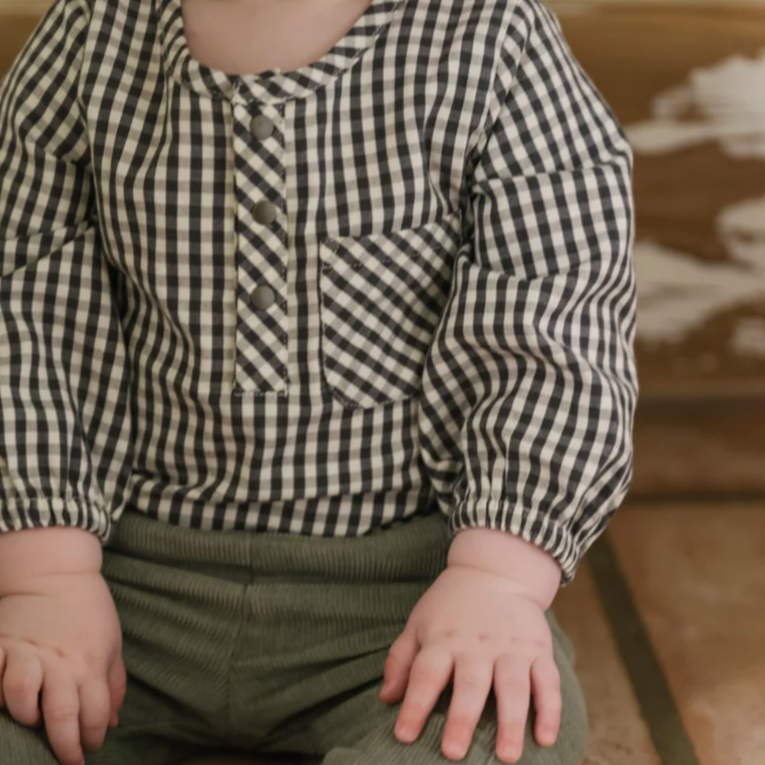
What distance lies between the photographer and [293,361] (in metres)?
0.60

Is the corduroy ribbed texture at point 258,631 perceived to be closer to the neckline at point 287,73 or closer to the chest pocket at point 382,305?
the chest pocket at point 382,305

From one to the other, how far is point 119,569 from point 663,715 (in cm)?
33

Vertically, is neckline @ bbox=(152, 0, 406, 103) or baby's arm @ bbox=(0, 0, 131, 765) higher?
neckline @ bbox=(152, 0, 406, 103)

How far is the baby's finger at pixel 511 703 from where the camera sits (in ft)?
1.66

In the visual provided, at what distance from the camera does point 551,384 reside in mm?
577

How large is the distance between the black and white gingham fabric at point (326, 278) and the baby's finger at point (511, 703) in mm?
66

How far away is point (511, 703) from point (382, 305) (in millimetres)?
222

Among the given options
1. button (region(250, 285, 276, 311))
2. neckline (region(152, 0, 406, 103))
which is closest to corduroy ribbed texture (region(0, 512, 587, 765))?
button (region(250, 285, 276, 311))

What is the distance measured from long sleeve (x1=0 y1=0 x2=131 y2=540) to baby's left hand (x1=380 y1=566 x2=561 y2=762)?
19 cm

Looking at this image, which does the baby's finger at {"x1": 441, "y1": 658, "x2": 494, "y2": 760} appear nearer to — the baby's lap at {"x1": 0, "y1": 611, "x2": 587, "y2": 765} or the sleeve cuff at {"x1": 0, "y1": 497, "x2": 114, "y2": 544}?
the baby's lap at {"x1": 0, "y1": 611, "x2": 587, "y2": 765}

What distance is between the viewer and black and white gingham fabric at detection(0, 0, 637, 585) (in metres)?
0.58

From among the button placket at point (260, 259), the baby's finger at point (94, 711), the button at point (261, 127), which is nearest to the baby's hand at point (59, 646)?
the baby's finger at point (94, 711)

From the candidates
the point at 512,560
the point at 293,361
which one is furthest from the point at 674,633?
the point at 293,361

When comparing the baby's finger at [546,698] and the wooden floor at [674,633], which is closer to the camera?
the baby's finger at [546,698]
